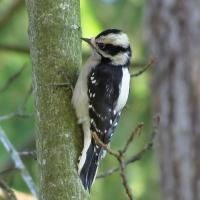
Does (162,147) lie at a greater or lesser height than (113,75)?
lesser

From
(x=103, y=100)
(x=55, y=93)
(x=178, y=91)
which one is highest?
(x=55, y=93)

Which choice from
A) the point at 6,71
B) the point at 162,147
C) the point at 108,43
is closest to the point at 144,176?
the point at 162,147

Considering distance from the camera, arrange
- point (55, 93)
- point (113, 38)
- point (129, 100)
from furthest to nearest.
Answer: point (129, 100) → point (113, 38) → point (55, 93)

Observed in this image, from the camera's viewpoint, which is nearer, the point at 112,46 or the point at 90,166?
the point at 90,166

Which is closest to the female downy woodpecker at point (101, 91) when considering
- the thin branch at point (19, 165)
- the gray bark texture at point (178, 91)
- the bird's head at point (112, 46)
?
the bird's head at point (112, 46)

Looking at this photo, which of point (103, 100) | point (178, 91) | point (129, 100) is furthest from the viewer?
point (129, 100)

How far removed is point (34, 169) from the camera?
6.62 metres

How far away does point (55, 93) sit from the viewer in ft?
12.1

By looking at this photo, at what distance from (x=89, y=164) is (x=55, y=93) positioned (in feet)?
1.36

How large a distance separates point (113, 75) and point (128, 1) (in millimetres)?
3554

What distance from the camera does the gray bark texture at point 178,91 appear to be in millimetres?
6141

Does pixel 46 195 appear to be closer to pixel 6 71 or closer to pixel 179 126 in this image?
pixel 179 126

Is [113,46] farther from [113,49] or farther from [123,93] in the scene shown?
[123,93]

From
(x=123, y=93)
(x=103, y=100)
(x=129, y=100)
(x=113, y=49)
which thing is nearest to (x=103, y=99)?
(x=103, y=100)
